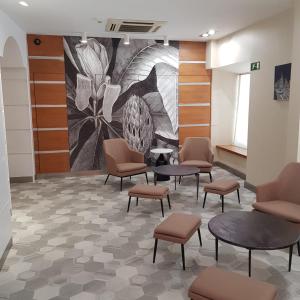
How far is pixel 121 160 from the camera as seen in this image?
21.1 ft

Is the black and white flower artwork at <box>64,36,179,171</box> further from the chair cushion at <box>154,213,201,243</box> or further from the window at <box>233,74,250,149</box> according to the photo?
the chair cushion at <box>154,213,201,243</box>

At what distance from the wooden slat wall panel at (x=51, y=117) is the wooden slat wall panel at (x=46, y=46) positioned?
1141 millimetres

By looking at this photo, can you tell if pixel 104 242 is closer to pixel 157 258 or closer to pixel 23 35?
pixel 157 258

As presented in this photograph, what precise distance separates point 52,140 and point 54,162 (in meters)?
0.49

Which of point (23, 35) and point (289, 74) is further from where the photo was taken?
point (23, 35)

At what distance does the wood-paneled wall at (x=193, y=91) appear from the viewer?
23.9 ft

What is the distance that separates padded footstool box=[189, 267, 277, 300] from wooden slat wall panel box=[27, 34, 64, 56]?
5.71 meters

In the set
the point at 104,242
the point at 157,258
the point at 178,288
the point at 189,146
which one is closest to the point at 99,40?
the point at 189,146

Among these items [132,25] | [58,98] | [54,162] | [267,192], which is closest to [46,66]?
[58,98]

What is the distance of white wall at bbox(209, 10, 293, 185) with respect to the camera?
4.82 meters

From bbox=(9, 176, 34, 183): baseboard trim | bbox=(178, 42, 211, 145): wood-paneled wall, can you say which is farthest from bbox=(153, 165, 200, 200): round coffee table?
bbox=(9, 176, 34, 183): baseboard trim

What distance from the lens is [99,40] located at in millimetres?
6734

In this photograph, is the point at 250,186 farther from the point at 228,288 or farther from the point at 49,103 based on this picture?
the point at 49,103

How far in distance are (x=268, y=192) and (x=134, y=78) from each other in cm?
424
